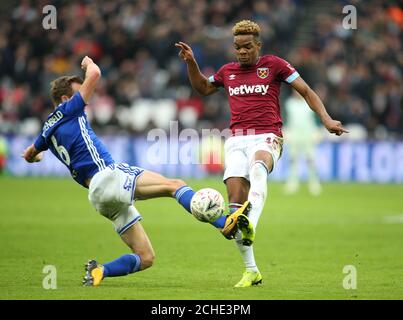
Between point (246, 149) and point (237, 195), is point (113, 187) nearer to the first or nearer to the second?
point (237, 195)

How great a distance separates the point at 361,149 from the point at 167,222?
30.8ft

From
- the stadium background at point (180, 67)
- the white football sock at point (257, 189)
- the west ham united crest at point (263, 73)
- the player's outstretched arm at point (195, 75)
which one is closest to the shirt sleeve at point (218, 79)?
the player's outstretched arm at point (195, 75)

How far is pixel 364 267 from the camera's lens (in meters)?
10.5

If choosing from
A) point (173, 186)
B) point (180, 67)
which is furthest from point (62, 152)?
point (180, 67)

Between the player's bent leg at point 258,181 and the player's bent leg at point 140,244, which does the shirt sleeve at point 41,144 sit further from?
the player's bent leg at point 258,181

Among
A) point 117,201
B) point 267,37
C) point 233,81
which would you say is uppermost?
point 267,37

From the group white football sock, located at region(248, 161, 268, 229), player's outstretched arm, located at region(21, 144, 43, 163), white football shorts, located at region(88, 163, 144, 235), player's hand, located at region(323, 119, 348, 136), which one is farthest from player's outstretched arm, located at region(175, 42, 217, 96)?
player's outstretched arm, located at region(21, 144, 43, 163)

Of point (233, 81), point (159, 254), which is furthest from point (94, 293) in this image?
point (159, 254)

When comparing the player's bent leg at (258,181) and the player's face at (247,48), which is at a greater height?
the player's face at (247,48)

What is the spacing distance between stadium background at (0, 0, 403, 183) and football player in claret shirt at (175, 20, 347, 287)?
15055 millimetres

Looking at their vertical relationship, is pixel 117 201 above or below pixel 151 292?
above

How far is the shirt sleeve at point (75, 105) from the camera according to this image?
8523 millimetres

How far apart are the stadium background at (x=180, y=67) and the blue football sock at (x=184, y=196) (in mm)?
15818
